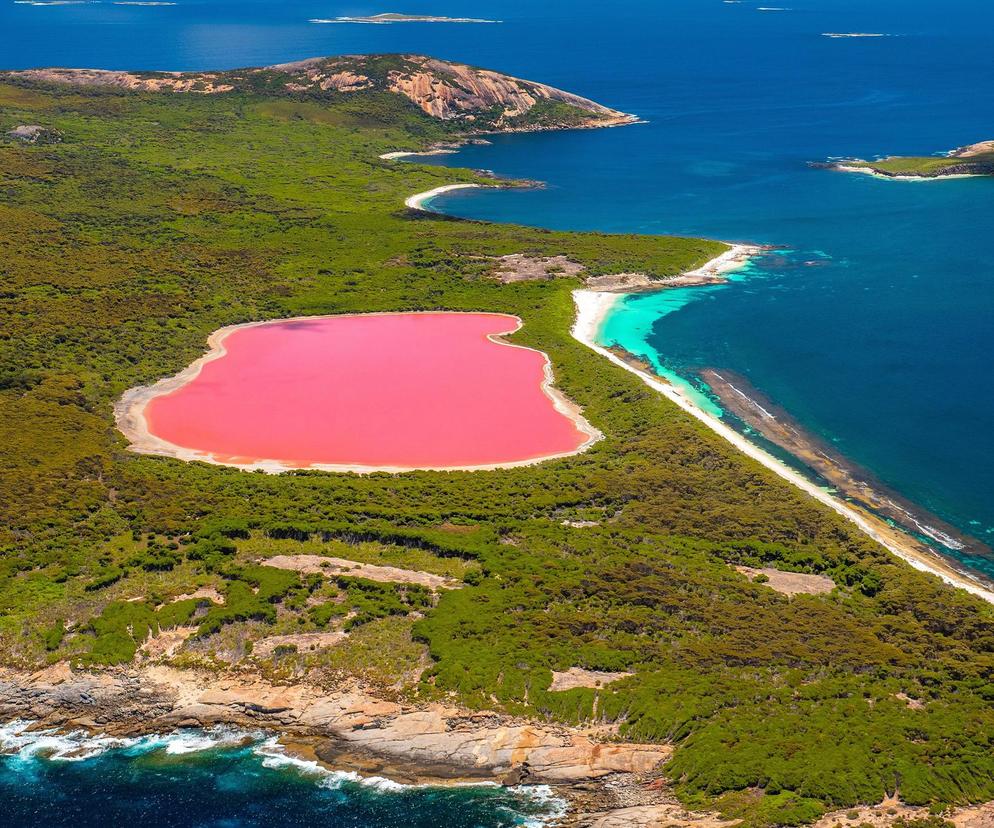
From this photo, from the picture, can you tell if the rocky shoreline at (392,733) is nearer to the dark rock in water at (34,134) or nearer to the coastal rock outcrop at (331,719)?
the coastal rock outcrop at (331,719)

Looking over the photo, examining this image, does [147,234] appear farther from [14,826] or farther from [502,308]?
[14,826]

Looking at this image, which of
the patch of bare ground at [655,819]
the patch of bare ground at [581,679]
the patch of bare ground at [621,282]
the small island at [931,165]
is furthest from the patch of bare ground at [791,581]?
the small island at [931,165]

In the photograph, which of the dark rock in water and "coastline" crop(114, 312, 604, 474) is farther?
the dark rock in water

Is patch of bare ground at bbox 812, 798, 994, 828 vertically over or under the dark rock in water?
under

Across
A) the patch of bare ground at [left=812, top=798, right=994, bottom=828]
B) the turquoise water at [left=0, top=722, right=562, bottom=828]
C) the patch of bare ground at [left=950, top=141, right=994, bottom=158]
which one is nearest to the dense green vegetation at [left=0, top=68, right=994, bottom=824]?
the patch of bare ground at [left=812, top=798, right=994, bottom=828]

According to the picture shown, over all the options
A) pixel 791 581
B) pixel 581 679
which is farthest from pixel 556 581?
pixel 791 581

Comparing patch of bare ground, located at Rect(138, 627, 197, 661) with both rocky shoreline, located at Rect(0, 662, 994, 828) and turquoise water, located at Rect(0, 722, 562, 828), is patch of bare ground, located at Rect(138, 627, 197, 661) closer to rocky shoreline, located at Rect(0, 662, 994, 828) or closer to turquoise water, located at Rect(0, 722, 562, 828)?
rocky shoreline, located at Rect(0, 662, 994, 828)
